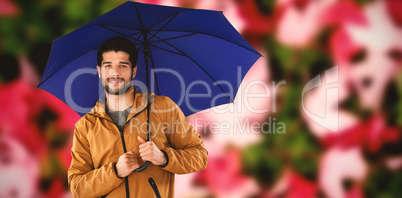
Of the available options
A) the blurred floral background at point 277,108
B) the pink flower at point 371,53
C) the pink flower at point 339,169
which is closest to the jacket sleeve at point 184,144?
the blurred floral background at point 277,108

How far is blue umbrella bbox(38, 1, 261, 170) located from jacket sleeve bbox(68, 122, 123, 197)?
240mm

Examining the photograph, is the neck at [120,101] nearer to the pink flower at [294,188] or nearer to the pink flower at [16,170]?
the pink flower at [16,170]

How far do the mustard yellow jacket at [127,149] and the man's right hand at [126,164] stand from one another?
23 mm

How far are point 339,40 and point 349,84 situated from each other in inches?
11.7

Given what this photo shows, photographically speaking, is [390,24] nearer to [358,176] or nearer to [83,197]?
[358,176]

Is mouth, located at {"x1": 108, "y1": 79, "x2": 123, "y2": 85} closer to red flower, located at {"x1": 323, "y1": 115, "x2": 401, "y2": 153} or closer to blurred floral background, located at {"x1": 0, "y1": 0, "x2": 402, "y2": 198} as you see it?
blurred floral background, located at {"x1": 0, "y1": 0, "x2": 402, "y2": 198}

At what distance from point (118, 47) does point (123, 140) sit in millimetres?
340

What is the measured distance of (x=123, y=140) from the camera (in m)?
1.30

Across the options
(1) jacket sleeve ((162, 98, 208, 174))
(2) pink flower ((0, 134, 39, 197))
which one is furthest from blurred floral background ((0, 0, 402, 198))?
(1) jacket sleeve ((162, 98, 208, 174))

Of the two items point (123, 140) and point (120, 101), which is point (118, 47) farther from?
point (123, 140)

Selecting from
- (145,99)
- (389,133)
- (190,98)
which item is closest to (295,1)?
(389,133)

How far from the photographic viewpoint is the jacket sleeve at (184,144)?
1327 millimetres

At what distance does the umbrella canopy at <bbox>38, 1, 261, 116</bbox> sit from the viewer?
1338 mm

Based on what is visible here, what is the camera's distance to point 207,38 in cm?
146
